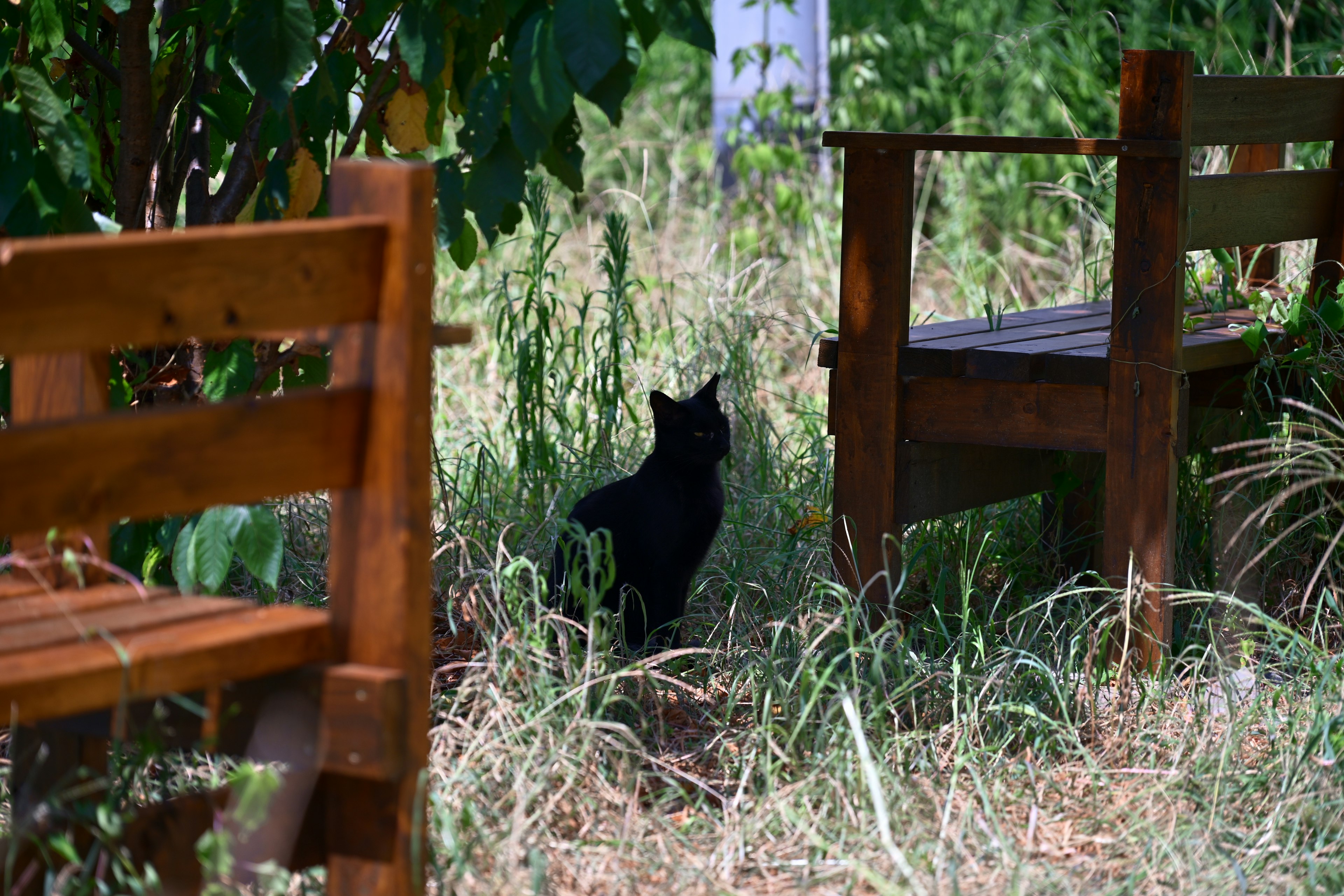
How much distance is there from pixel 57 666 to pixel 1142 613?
2200 millimetres

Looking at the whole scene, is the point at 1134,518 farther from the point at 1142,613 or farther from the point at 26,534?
the point at 26,534

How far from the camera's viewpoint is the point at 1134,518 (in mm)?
2910

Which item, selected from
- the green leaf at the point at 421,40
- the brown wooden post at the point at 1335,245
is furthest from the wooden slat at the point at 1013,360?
the green leaf at the point at 421,40

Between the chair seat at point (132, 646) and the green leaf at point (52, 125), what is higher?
the green leaf at point (52, 125)

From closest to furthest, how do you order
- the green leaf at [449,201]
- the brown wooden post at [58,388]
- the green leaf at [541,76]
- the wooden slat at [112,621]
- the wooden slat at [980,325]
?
1. the wooden slat at [112,621]
2. the brown wooden post at [58,388]
3. the green leaf at [541,76]
4. the green leaf at [449,201]
5. the wooden slat at [980,325]

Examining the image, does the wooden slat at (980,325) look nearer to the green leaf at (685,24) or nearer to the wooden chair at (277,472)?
the green leaf at (685,24)

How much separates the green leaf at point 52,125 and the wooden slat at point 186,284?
63cm

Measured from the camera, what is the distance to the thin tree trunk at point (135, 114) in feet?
8.51

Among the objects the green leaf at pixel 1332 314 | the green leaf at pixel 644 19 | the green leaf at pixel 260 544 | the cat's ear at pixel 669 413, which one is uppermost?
the green leaf at pixel 644 19

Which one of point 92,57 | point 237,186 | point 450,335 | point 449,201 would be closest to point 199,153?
point 237,186

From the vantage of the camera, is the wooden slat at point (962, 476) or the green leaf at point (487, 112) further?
the wooden slat at point (962, 476)

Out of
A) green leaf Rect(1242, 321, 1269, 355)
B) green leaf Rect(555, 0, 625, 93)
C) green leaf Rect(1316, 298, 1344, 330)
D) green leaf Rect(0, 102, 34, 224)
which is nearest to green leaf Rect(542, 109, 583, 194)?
green leaf Rect(555, 0, 625, 93)

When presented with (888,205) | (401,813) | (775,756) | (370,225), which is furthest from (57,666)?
(888,205)

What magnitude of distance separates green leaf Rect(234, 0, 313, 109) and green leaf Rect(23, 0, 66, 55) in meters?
0.38
